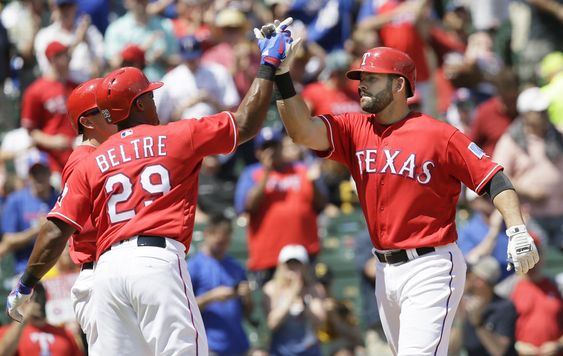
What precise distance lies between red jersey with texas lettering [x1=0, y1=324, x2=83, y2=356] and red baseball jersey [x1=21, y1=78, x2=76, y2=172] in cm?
282

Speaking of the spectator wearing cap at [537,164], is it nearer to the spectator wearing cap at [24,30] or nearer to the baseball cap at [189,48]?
the baseball cap at [189,48]

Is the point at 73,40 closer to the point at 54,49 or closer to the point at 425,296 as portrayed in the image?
the point at 54,49

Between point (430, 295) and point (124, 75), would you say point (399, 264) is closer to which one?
point (430, 295)

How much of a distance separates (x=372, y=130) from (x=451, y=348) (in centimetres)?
356

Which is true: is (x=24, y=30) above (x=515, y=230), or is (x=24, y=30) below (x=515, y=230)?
below

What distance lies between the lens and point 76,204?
6.80 m

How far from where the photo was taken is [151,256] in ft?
21.5

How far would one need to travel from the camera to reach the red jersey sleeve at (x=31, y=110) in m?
11.6

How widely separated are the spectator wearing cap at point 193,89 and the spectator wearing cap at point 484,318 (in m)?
3.20

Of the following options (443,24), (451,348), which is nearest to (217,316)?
(451,348)

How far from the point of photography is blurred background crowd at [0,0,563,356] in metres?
10.3

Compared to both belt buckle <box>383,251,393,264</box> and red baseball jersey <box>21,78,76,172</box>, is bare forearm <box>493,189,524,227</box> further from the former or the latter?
red baseball jersey <box>21,78,76,172</box>

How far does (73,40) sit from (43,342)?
424 centimetres

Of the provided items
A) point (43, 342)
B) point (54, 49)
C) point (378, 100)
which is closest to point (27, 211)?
point (54, 49)
